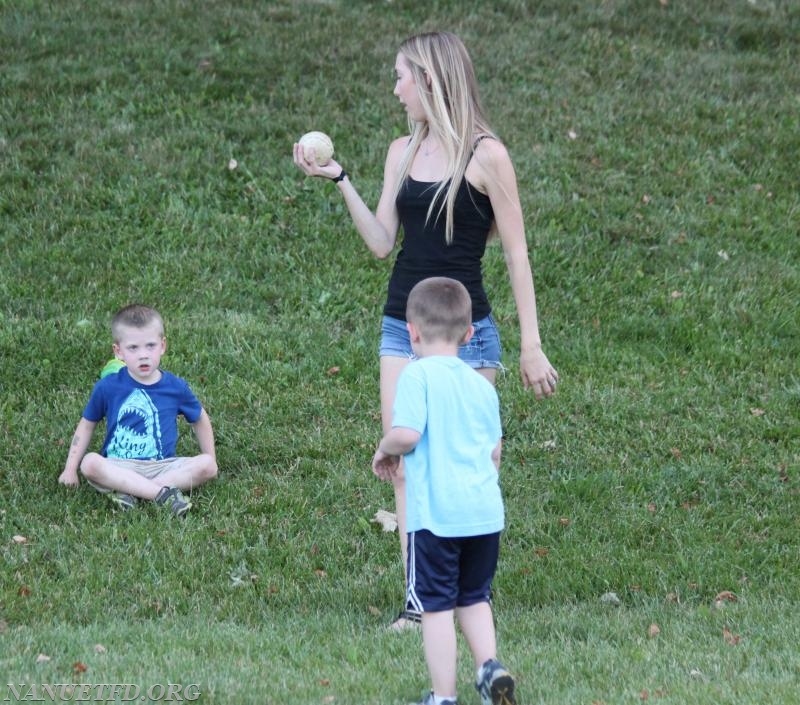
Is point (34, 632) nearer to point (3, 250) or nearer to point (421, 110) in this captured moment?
point (421, 110)

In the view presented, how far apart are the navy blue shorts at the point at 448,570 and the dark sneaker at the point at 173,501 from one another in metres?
2.44

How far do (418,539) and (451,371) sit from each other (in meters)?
0.56

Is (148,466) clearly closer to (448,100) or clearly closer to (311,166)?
(311,166)

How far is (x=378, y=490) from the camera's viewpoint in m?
6.62

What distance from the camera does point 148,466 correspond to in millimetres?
6414

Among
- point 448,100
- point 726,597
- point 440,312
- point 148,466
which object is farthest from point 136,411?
point 726,597

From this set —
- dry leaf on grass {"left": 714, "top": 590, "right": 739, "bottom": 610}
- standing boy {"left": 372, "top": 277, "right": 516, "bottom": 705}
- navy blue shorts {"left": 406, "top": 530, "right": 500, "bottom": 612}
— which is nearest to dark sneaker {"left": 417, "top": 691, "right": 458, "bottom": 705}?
standing boy {"left": 372, "top": 277, "right": 516, "bottom": 705}

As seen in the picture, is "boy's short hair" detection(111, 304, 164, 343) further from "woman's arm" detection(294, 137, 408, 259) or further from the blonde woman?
the blonde woman

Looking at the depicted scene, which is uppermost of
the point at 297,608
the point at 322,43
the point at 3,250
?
the point at 322,43

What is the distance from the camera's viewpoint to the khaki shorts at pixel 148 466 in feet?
20.8

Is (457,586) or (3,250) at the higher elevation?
(3,250)

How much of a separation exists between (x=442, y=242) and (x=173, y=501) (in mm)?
2261

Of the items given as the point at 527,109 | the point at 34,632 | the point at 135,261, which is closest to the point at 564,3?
the point at 527,109

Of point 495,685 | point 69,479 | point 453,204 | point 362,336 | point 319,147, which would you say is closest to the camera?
point 495,685
